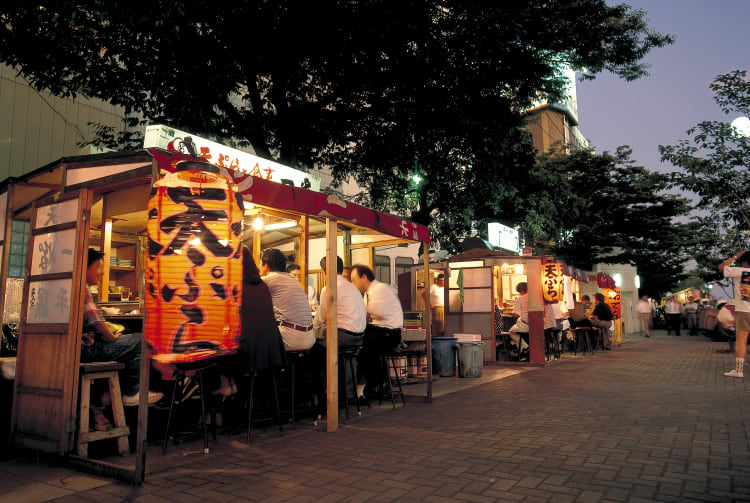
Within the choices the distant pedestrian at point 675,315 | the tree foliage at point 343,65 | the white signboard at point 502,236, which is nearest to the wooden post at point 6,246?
the tree foliage at point 343,65

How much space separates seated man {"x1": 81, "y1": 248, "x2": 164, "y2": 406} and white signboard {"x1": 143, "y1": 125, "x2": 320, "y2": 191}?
7.73 feet

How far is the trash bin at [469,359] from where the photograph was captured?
10.6 metres

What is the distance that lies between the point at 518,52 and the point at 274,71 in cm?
562

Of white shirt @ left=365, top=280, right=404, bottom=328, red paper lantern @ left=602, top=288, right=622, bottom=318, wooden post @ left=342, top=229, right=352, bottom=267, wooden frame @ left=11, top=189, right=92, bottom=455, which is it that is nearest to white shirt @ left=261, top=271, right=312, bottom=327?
white shirt @ left=365, top=280, right=404, bottom=328

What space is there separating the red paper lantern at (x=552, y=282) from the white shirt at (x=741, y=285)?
419 centimetres

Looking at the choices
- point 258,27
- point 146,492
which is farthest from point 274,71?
point 146,492

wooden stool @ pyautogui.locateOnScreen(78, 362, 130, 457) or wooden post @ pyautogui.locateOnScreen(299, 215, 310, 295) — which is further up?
wooden post @ pyautogui.locateOnScreen(299, 215, 310, 295)

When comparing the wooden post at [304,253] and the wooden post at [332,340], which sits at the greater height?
the wooden post at [304,253]

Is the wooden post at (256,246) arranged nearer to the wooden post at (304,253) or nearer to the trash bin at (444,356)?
the wooden post at (304,253)

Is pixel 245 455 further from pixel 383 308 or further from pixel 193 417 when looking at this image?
pixel 383 308

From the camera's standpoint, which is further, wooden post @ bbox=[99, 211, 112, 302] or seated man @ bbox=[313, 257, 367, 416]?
wooden post @ bbox=[99, 211, 112, 302]

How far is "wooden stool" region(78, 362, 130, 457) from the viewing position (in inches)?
175

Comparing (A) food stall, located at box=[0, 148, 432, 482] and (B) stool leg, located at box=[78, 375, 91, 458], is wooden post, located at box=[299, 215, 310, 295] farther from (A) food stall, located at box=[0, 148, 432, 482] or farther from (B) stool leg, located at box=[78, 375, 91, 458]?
(B) stool leg, located at box=[78, 375, 91, 458]

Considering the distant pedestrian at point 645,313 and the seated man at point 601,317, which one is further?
the distant pedestrian at point 645,313
